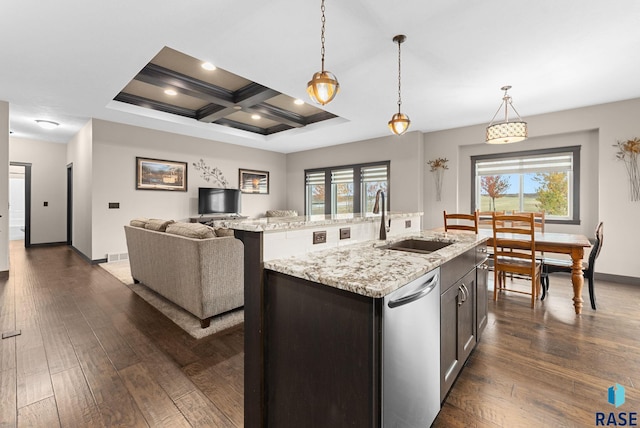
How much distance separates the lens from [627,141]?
3.94 meters

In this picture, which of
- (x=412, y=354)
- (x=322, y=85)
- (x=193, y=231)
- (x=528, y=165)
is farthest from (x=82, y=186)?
(x=528, y=165)

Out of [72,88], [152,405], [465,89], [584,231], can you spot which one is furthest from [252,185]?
[584,231]

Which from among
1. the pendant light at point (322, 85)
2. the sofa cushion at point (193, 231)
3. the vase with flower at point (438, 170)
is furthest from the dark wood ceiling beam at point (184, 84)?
the vase with flower at point (438, 170)

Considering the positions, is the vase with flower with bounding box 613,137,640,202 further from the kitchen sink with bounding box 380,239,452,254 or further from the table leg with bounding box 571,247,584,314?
the kitchen sink with bounding box 380,239,452,254

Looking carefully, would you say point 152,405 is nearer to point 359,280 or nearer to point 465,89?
point 359,280

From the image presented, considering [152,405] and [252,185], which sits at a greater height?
[252,185]

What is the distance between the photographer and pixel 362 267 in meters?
1.24

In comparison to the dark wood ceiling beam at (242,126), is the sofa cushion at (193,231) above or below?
below

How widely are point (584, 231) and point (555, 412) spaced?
13.5 feet

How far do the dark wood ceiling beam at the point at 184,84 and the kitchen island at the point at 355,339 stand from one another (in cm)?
358

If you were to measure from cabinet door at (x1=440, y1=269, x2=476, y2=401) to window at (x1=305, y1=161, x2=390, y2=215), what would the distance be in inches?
178

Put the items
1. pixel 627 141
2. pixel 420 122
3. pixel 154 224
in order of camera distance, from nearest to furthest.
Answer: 1. pixel 154 224
2. pixel 627 141
3. pixel 420 122

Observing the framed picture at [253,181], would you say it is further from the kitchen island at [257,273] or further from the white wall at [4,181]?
the kitchen island at [257,273]

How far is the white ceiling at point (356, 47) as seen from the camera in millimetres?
2176
